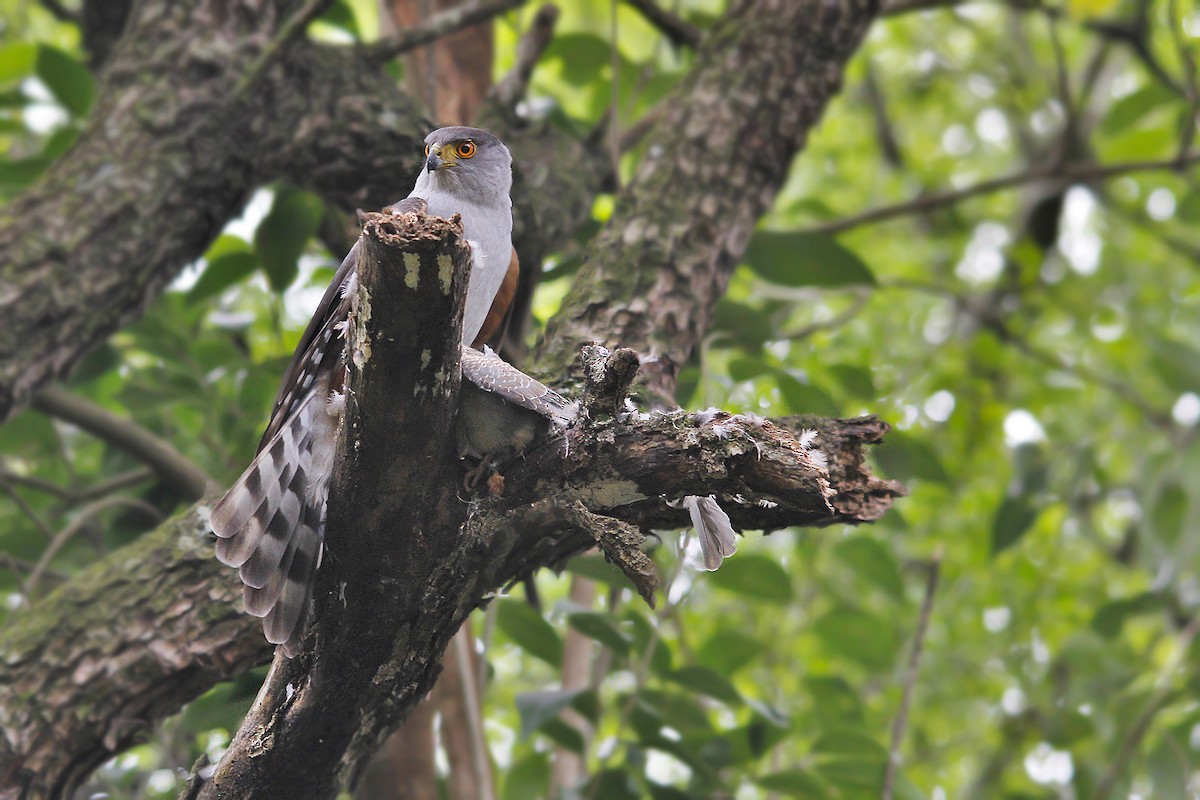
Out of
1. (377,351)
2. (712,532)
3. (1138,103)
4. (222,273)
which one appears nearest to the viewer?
(377,351)

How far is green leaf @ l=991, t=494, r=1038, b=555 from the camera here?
4863mm

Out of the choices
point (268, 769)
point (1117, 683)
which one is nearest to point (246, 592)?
point (268, 769)

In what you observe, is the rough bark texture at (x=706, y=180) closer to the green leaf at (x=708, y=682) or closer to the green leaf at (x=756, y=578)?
the green leaf at (x=756, y=578)

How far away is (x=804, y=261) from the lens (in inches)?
171

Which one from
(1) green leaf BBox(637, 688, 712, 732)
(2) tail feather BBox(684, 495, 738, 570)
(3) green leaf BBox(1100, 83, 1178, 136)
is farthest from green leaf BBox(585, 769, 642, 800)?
(3) green leaf BBox(1100, 83, 1178, 136)

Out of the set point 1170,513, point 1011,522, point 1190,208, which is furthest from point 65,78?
point 1190,208

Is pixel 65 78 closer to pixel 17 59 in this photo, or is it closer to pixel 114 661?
pixel 17 59

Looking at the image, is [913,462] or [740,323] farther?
[740,323]

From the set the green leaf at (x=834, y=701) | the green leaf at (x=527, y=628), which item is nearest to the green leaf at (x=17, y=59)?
the green leaf at (x=527, y=628)

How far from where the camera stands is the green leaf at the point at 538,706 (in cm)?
335

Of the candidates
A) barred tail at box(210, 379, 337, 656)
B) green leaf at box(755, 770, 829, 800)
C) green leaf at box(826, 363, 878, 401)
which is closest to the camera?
barred tail at box(210, 379, 337, 656)

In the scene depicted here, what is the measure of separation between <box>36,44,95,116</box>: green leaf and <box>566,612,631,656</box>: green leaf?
9.82 ft

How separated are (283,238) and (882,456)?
2427 millimetres

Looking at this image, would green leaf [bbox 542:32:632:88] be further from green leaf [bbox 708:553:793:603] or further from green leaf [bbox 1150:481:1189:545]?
green leaf [bbox 1150:481:1189:545]
